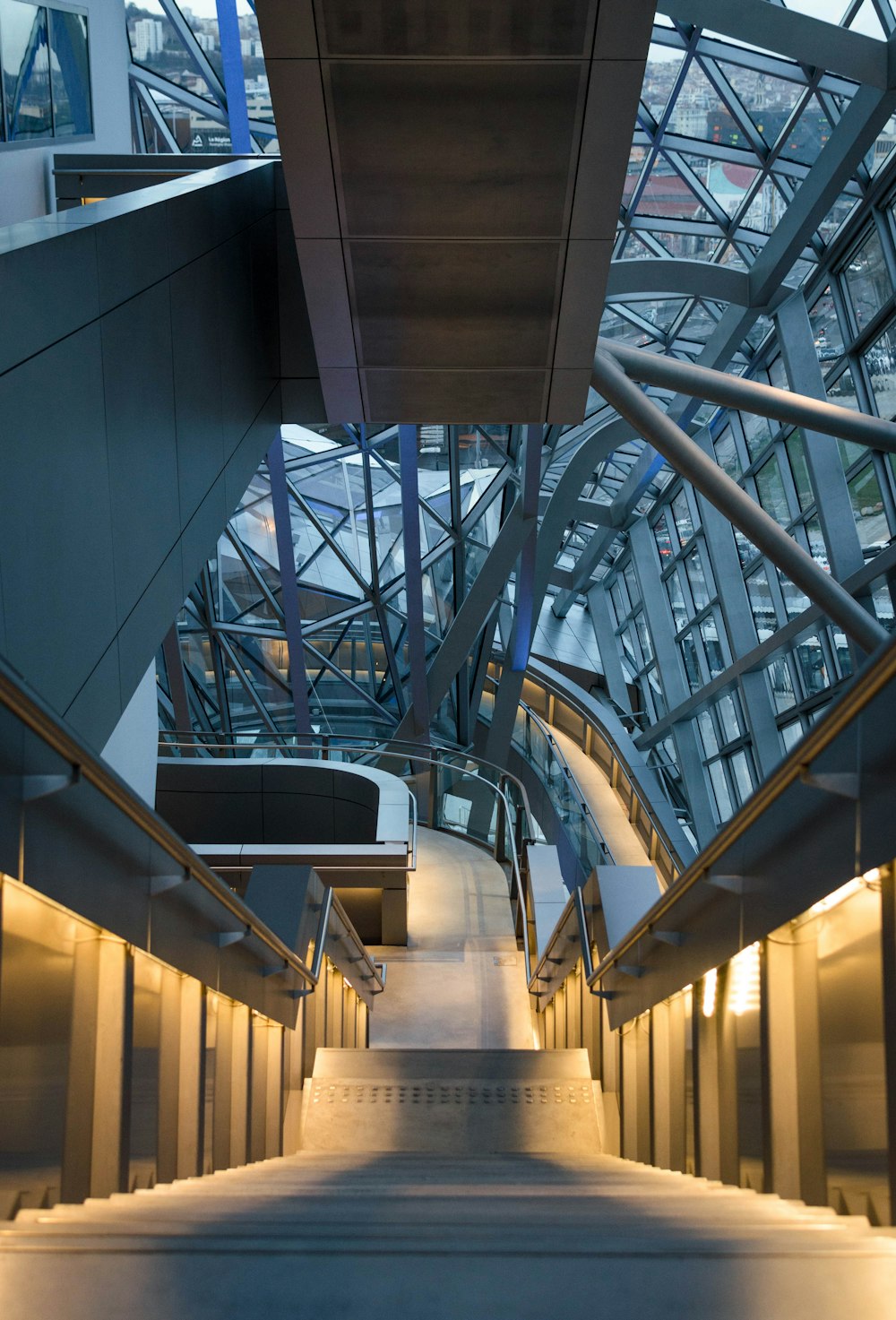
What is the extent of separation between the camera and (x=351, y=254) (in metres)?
7.64

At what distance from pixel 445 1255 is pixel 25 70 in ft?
32.0

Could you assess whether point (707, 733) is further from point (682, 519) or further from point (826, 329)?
point (826, 329)

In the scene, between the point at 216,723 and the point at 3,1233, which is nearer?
the point at 3,1233

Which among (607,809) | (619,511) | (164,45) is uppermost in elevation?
(164,45)

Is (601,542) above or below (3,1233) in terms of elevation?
above

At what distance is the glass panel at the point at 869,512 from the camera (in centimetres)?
1611

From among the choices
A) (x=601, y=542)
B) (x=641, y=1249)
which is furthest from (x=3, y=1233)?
(x=601, y=542)

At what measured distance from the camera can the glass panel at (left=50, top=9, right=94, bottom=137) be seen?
9938mm

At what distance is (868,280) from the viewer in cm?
1548

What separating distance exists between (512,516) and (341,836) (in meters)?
7.20

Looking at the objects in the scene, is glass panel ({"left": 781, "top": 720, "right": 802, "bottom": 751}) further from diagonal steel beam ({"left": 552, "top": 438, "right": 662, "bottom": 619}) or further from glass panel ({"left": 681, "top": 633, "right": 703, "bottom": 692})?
diagonal steel beam ({"left": 552, "top": 438, "right": 662, "bottom": 619})

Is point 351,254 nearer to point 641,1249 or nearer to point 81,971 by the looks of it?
point 81,971

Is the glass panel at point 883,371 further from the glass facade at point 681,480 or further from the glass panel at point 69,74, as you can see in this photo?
the glass panel at point 69,74

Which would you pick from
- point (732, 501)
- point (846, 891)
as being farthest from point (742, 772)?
point (846, 891)
